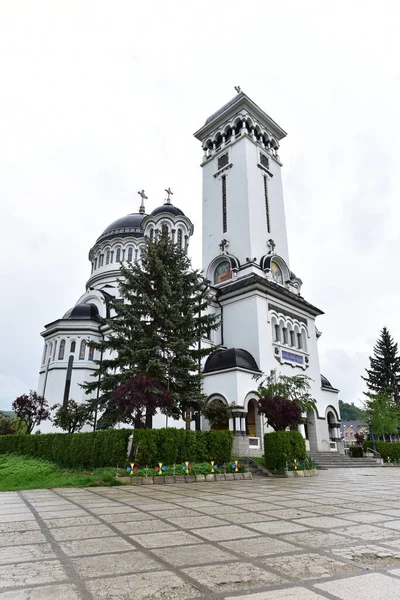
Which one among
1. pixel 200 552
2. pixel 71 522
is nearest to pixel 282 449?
pixel 71 522

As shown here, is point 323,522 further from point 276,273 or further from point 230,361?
point 276,273

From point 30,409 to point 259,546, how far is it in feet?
74.0

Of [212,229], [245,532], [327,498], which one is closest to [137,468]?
[327,498]

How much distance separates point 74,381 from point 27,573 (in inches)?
960

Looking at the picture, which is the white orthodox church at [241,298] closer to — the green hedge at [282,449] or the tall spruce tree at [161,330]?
the green hedge at [282,449]

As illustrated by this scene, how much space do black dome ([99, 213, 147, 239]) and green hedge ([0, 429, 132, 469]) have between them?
2406 centimetres

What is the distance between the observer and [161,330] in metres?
14.4

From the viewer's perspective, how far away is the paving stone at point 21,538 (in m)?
3.68

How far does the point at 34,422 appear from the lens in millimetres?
23625

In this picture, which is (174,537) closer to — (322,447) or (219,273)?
(322,447)

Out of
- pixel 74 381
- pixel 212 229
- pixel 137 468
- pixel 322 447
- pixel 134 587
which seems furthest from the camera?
pixel 212 229

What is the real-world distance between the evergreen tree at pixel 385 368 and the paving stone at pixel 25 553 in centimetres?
4693

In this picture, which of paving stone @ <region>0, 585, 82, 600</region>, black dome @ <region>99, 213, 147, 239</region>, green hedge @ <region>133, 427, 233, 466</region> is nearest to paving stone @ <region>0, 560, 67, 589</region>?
paving stone @ <region>0, 585, 82, 600</region>

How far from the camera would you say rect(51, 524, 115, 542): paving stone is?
153 inches
